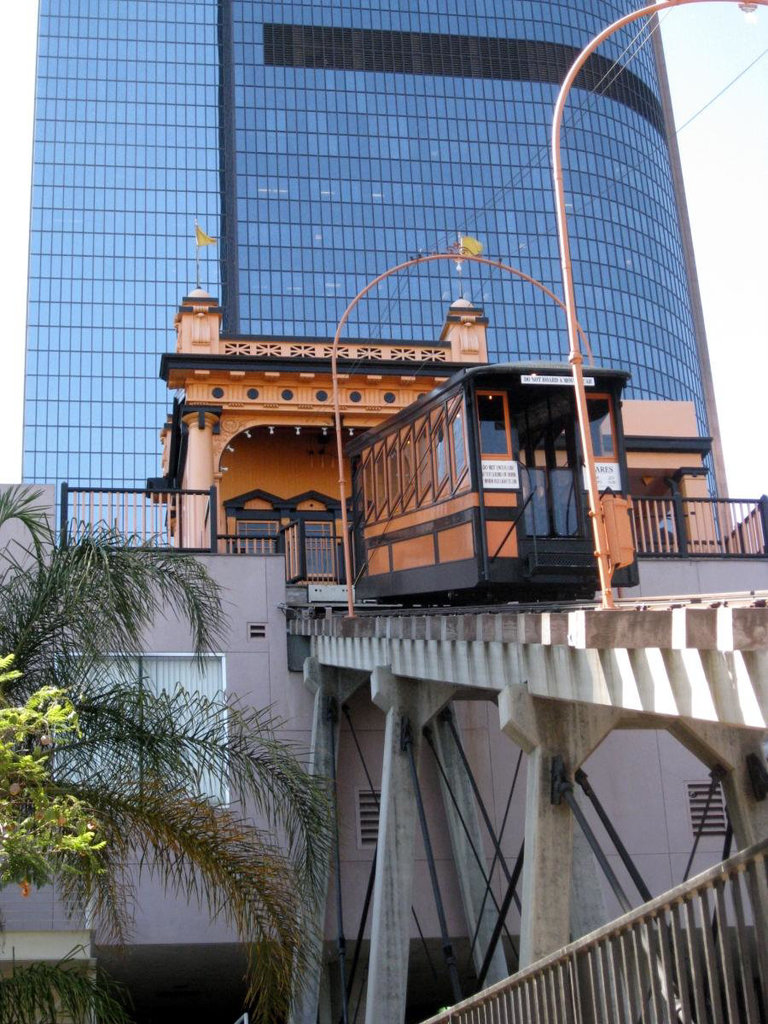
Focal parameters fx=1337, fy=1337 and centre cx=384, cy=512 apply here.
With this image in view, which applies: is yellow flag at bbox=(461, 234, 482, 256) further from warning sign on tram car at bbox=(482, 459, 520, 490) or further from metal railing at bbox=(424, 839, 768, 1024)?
metal railing at bbox=(424, 839, 768, 1024)

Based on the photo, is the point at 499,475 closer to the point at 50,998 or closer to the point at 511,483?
the point at 511,483

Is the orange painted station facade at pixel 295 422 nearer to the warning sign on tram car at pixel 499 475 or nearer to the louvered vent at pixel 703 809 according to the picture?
the louvered vent at pixel 703 809

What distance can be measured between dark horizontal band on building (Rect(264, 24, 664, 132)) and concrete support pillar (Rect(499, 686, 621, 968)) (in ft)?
355

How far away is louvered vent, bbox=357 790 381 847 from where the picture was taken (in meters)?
18.9

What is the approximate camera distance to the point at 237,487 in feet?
92.5

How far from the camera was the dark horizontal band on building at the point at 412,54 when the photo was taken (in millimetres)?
111375

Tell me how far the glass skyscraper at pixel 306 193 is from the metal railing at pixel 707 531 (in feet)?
260

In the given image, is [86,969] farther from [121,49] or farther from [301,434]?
[121,49]

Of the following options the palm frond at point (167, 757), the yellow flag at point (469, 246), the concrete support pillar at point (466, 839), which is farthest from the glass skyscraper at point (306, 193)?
the palm frond at point (167, 757)

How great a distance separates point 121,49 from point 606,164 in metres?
41.5

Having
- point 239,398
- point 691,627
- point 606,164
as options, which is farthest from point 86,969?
point 606,164

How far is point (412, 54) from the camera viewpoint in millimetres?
112125

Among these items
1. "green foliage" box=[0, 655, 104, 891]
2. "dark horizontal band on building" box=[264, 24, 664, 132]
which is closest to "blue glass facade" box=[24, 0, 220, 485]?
"dark horizontal band on building" box=[264, 24, 664, 132]

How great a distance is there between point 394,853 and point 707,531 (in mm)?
10547
